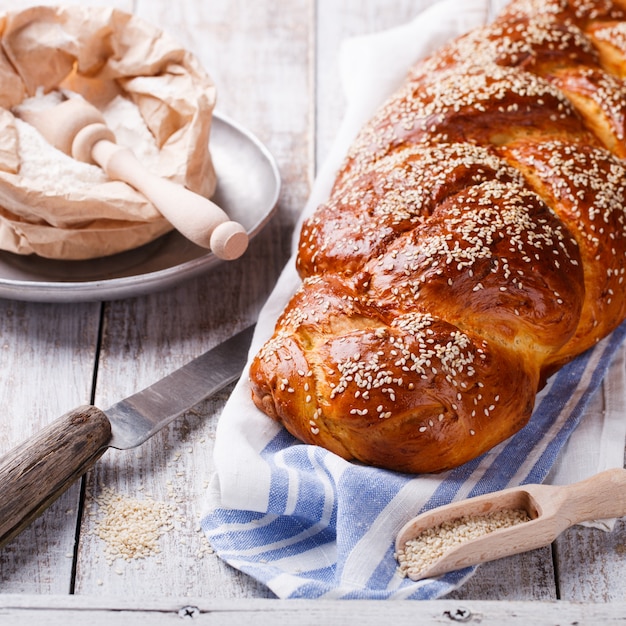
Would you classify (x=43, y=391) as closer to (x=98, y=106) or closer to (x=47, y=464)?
(x=47, y=464)

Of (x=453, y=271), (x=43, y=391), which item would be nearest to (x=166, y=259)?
(x=43, y=391)

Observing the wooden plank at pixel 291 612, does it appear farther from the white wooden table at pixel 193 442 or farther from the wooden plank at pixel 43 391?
the wooden plank at pixel 43 391

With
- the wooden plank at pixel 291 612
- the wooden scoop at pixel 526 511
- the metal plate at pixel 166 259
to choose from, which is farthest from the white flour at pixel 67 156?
the wooden scoop at pixel 526 511

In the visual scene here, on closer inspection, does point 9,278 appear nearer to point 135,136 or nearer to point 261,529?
point 135,136

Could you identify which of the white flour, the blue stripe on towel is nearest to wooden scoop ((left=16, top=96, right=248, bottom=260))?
the white flour

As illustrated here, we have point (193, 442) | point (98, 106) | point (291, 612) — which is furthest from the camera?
point (98, 106)

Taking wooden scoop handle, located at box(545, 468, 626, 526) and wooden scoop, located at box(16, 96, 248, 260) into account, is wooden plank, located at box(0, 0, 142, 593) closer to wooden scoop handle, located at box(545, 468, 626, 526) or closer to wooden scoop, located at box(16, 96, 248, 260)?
wooden scoop, located at box(16, 96, 248, 260)

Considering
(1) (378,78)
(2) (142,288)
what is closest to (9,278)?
(2) (142,288)
